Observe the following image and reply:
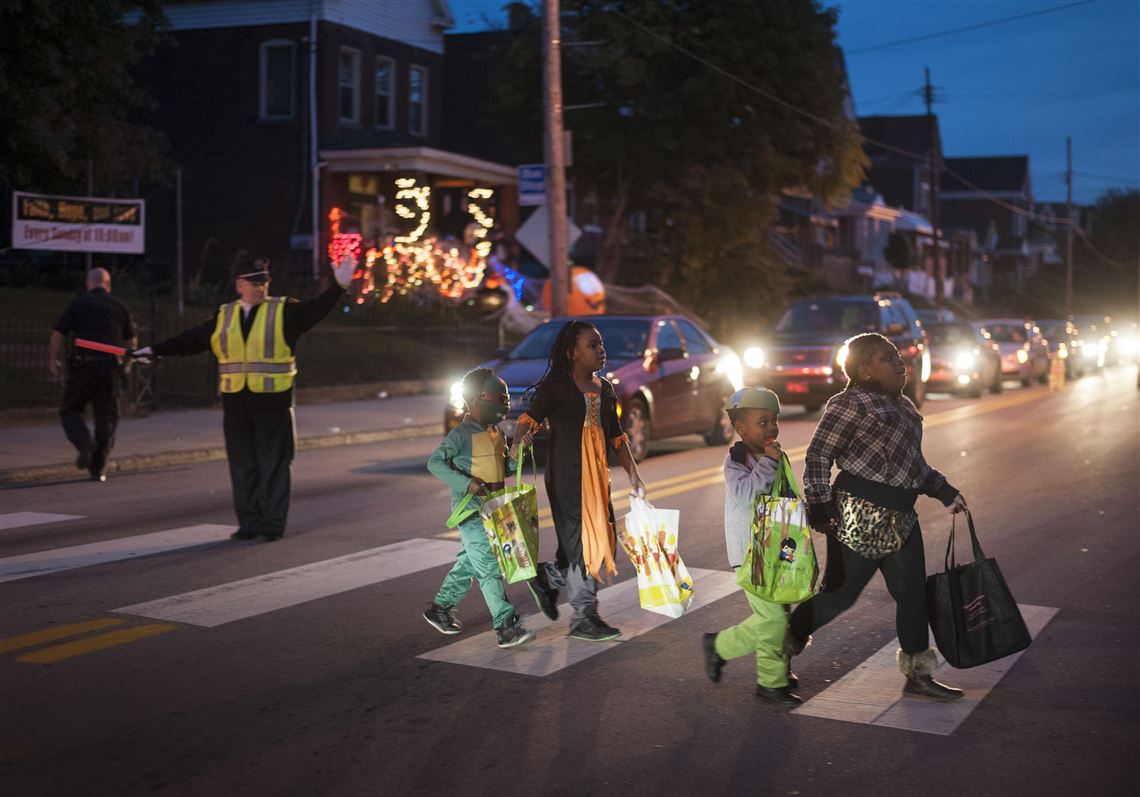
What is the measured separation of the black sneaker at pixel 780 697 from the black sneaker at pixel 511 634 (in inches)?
53.7

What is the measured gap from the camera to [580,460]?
6.86 meters

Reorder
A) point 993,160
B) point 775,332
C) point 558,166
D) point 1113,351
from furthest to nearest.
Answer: point 993,160 → point 1113,351 → point 775,332 → point 558,166

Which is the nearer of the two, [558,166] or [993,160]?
[558,166]

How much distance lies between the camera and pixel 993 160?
314ft

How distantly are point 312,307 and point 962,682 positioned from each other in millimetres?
4944

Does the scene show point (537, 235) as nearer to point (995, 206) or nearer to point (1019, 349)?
point (1019, 349)

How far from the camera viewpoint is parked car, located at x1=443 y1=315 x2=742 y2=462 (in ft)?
50.1

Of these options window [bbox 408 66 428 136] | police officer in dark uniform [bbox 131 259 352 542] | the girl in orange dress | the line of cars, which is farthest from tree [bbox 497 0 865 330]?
the girl in orange dress

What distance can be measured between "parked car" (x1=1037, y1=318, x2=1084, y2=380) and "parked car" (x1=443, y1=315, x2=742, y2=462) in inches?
803

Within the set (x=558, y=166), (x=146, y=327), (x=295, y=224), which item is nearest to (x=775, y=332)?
(x=558, y=166)

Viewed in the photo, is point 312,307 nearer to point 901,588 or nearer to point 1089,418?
point 901,588

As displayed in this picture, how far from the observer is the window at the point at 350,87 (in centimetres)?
3441

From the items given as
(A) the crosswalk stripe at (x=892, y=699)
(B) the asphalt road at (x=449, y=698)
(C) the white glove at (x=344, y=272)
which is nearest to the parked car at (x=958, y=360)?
(B) the asphalt road at (x=449, y=698)

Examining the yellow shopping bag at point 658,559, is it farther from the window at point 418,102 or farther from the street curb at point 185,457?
the window at point 418,102
